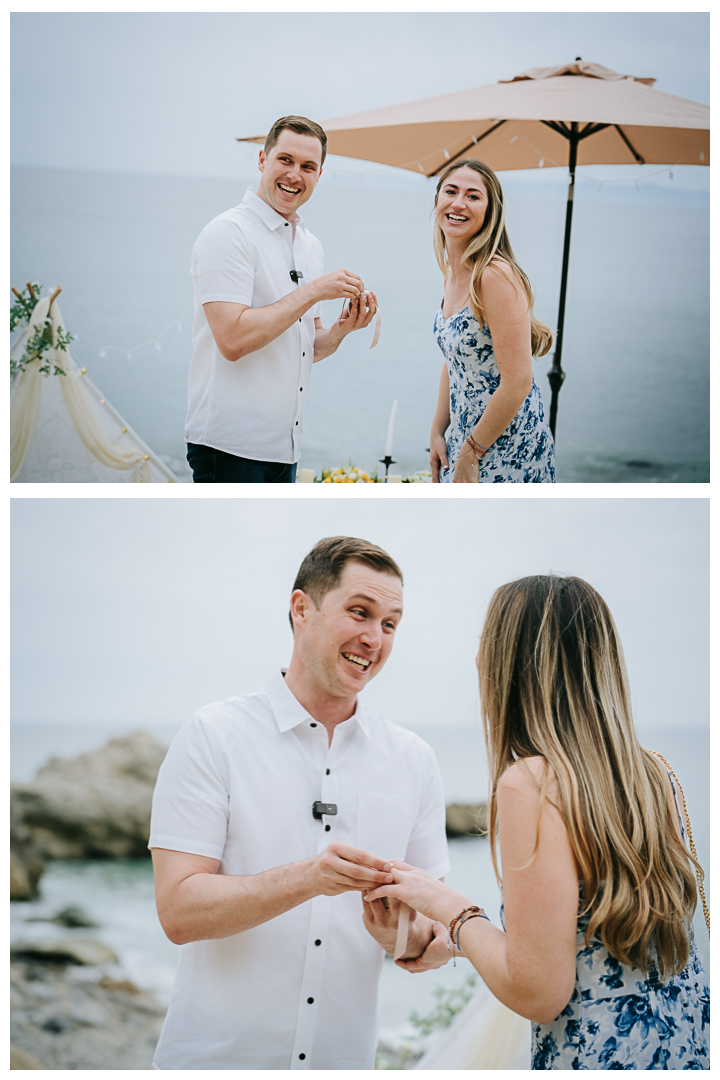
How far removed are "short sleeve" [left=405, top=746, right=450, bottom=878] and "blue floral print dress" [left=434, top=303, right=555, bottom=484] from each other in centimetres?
81

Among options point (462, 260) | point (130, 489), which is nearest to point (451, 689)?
point (130, 489)

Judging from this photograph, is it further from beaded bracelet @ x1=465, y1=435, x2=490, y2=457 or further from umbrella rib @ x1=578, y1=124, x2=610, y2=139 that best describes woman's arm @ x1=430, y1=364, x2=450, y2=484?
umbrella rib @ x1=578, y1=124, x2=610, y2=139

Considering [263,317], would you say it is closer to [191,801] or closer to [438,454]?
[438,454]

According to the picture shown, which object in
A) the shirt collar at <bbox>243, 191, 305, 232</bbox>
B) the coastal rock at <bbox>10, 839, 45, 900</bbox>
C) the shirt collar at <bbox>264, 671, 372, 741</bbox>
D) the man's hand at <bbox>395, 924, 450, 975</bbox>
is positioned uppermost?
the shirt collar at <bbox>243, 191, 305, 232</bbox>

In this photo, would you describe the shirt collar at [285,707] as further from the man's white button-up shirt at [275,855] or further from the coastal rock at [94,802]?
the coastal rock at [94,802]

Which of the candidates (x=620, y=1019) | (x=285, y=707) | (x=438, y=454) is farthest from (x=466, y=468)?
(x=620, y=1019)

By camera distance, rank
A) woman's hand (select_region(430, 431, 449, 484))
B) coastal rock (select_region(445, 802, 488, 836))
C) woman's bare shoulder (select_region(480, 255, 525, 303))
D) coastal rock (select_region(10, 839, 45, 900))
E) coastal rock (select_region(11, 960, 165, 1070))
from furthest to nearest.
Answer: coastal rock (select_region(445, 802, 488, 836)) → coastal rock (select_region(10, 839, 45, 900)) → coastal rock (select_region(11, 960, 165, 1070)) → woman's hand (select_region(430, 431, 449, 484)) → woman's bare shoulder (select_region(480, 255, 525, 303))

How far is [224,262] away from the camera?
Result: 84.8 inches

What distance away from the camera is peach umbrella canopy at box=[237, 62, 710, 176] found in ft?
8.08

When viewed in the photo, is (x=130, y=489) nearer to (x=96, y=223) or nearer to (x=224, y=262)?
(x=224, y=262)

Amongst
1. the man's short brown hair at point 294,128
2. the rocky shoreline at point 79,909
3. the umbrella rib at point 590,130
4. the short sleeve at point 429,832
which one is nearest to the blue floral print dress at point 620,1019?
the short sleeve at point 429,832

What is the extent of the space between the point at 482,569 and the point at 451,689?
1.73ft

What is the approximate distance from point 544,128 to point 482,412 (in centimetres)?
128

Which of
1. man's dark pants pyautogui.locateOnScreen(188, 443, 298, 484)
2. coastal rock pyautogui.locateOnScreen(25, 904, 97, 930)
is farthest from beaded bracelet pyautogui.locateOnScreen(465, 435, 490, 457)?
coastal rock pyautogui.locateOnScreen(25, 904, 97, 930)
